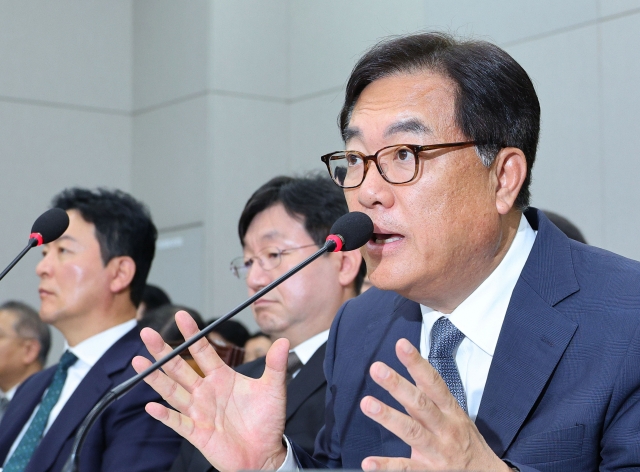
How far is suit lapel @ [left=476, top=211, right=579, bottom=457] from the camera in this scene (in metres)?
1.48

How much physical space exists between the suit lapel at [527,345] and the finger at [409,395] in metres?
0.30

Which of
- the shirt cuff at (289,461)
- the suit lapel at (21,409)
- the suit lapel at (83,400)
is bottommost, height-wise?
the suit lapel at (21,409)

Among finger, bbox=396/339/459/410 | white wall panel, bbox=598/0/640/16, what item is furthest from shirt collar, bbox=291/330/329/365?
white wall panel, bbox=598/0/640/16

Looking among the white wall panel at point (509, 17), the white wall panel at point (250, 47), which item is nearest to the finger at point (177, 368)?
A: the white wall panel at point (509, 17)

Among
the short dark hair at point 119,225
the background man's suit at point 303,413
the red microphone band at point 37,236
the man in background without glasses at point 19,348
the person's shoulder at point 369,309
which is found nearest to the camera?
the person's shoulder at point 369,309

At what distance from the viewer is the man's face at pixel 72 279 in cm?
282

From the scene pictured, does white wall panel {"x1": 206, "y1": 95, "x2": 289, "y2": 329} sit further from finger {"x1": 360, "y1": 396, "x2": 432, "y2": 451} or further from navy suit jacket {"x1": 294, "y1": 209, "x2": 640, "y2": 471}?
finger {"x1": 360, "y1": 396, "x2": 432, "y2": 451}

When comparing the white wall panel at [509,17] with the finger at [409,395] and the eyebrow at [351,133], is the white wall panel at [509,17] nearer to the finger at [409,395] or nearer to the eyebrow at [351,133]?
the eyebrow at [351,133]

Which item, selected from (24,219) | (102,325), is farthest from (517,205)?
(24,219)

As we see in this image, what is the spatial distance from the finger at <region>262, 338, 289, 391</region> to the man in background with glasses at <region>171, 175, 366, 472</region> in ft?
2.71

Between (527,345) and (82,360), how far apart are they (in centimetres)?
167

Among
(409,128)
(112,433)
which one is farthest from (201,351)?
(112,433)

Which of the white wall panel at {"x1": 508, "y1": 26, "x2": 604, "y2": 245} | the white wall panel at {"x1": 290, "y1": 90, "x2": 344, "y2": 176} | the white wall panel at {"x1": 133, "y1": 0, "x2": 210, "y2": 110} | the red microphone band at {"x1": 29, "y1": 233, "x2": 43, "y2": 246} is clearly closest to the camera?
the red microphone band at {"x1": 29, "y1": 233, "x2": 43, "y2": 246}

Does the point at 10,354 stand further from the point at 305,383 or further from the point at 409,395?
the point at 409,395
